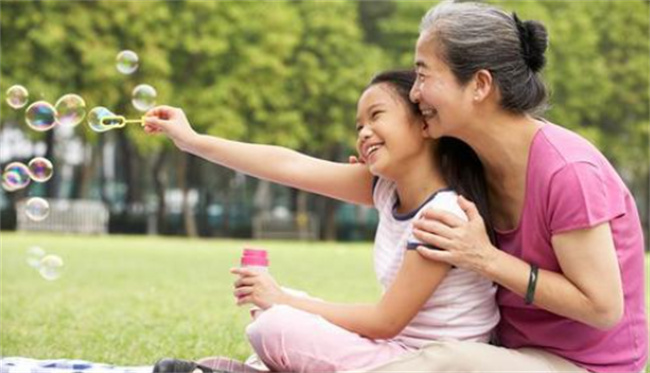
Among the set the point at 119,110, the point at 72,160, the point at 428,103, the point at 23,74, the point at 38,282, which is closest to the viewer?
the point at 428,103

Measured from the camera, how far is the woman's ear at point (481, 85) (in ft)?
10.4

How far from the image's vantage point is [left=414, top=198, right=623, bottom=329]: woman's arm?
9.81 ft

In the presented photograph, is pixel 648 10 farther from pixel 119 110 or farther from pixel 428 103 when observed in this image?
pixel 428 103

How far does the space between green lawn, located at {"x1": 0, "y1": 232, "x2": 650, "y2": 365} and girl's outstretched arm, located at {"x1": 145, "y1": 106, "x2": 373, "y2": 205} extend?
5.22 ft

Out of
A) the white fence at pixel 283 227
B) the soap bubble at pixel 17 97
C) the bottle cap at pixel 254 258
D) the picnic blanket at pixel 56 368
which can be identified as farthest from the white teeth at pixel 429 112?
the white fence at pixel 283 227

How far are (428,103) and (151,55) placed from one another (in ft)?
76.0

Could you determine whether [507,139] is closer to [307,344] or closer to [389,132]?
[389,132]

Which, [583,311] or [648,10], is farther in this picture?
[648,10]

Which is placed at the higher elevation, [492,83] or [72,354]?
[492,83]

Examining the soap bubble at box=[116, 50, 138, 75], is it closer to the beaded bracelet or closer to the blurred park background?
the beaded bracelet

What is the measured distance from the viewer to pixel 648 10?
28797 millimetres

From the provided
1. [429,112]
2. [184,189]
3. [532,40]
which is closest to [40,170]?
[429,112]

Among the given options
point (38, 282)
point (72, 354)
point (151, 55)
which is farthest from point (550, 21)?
point (72, 354)

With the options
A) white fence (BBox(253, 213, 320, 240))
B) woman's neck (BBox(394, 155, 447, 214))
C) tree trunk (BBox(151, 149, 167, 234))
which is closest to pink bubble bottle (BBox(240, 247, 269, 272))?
woman's neck (BBox(394, 155, 447, 214))
